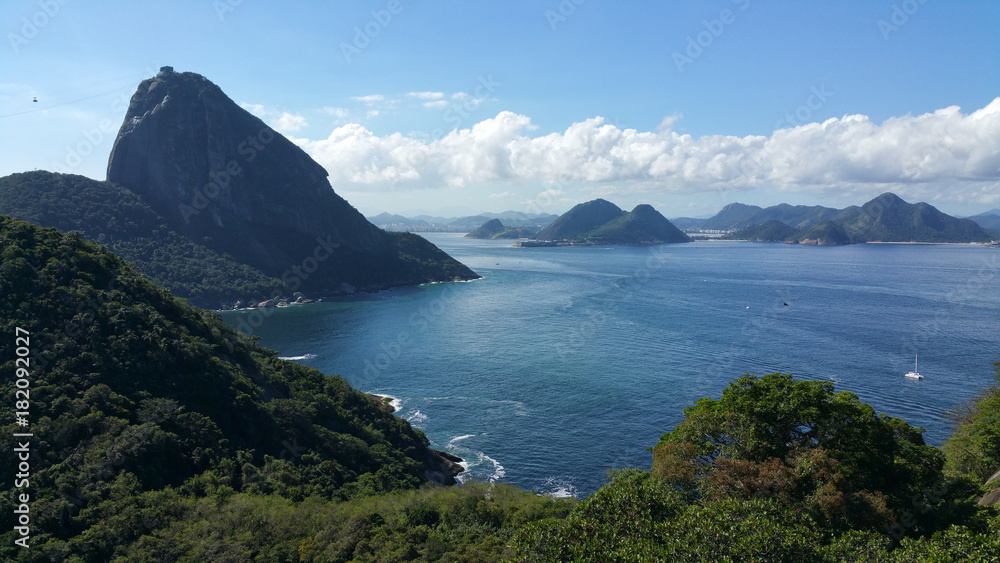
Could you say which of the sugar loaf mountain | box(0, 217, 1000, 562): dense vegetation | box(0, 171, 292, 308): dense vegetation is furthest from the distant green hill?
the sugar loaf mountain

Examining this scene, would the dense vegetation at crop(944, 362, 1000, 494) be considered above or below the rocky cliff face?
below

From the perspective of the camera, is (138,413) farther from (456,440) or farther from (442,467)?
(456,440)

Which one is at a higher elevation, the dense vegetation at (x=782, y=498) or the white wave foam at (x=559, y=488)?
the dense vegetation at (x=782, y=498)

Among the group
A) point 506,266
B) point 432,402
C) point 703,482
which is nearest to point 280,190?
point 506,266

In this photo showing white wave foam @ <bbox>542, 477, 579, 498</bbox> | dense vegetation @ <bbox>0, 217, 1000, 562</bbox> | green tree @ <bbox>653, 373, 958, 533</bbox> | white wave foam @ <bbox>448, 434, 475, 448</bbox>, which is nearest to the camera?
dense vegetation @ <bbox>0, 217, 1000, 562</bbox>

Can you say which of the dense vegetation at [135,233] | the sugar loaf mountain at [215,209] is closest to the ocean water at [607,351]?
the dense vegetation at [135,233]

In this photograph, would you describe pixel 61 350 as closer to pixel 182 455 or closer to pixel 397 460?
pixel 182 455

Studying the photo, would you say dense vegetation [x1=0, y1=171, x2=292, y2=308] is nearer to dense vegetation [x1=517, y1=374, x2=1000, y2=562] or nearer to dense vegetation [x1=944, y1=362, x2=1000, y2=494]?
dense vegetation [x1=517, y1=374, x2=1000, y2=562]

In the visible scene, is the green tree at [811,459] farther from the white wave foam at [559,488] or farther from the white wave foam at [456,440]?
the white wave foam at [456,440]
